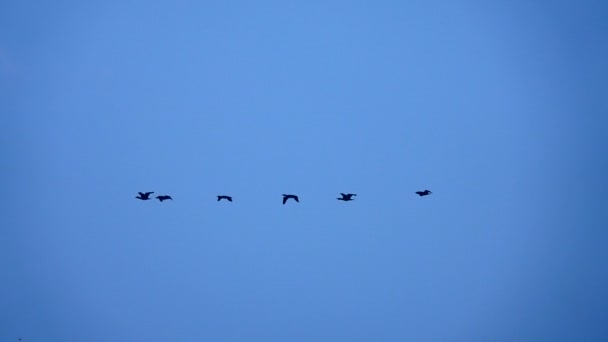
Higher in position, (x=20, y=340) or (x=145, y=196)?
(x=145, y=196)

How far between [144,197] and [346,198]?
1682 cm

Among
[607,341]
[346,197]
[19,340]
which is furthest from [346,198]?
[607,341]

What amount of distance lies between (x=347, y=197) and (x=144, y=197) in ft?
55.5

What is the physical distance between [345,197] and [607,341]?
8554 cm

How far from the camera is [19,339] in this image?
92.9m

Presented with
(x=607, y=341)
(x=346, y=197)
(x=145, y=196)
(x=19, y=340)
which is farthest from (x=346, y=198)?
(x=607, y=341)

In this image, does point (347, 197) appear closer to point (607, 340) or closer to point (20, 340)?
point (20, 340)

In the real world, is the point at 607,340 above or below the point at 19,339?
above

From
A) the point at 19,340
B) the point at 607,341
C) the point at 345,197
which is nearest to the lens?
the point at 345,197

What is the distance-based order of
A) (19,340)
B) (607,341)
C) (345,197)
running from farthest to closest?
1. (607,341)
2. (19,340)
3. (345,197)

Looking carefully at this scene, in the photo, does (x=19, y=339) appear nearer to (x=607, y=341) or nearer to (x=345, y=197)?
(x=345, y=197)

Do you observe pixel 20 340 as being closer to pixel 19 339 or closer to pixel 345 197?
pixel 19 339

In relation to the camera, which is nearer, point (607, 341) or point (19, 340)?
point (19, 340)

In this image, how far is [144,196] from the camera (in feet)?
155
